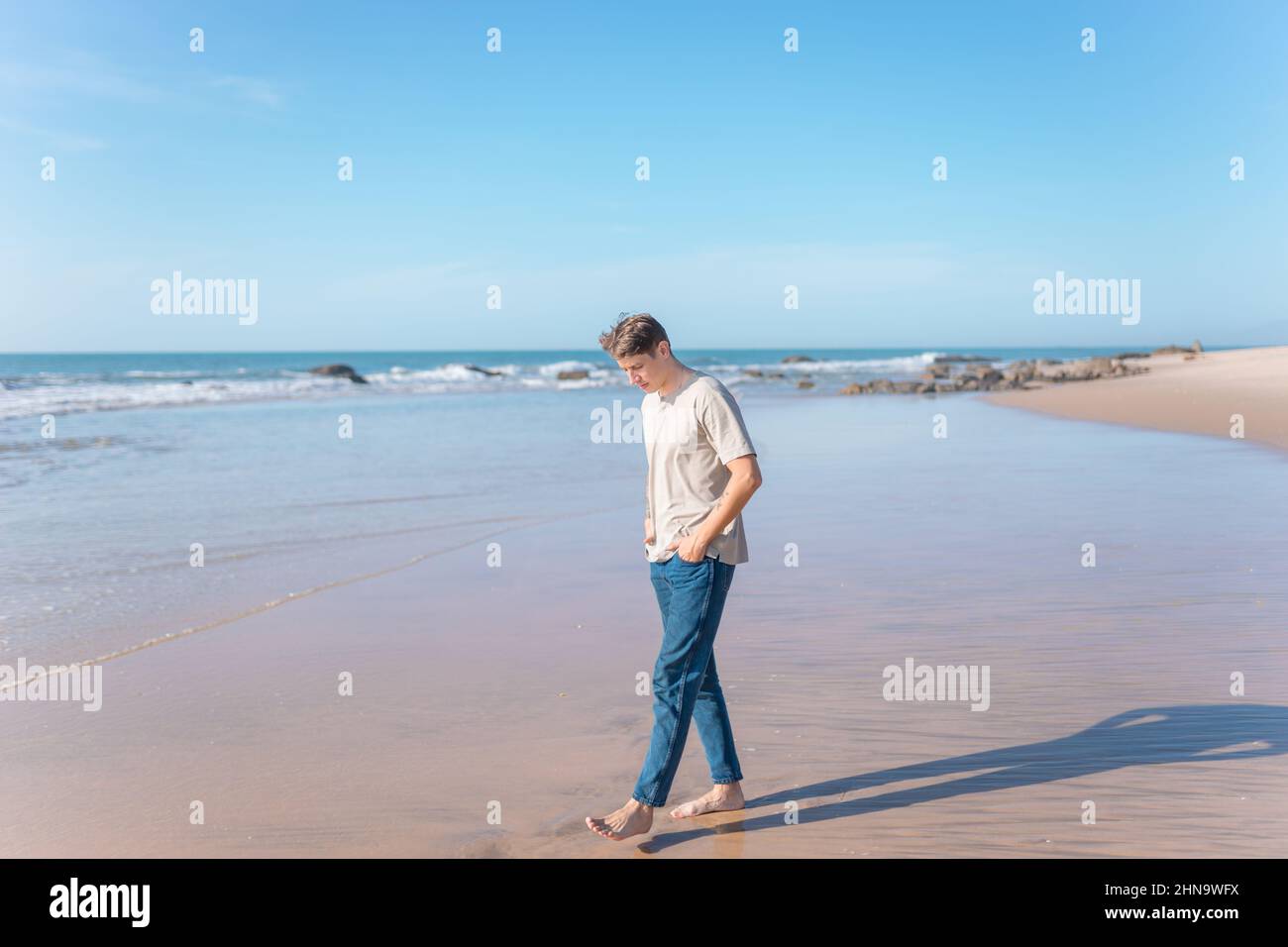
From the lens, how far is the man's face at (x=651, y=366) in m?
3.75

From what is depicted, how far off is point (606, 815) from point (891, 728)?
1.61 metres

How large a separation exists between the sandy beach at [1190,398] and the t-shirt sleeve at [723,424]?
13.7 m

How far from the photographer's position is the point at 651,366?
3771 mm

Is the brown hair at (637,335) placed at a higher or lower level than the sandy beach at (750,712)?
higher

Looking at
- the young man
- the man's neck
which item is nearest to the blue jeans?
the young man

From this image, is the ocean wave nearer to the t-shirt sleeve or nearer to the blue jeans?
the blue jeans

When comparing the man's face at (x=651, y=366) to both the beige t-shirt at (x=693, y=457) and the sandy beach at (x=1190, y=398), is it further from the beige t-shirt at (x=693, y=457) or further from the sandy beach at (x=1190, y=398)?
the sandy beach at (x=1190, y=398)

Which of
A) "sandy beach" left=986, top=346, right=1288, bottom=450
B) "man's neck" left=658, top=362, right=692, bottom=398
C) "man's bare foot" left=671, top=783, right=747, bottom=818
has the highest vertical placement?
"sandy beach" left=986, top=346, right=1288, bottom=450

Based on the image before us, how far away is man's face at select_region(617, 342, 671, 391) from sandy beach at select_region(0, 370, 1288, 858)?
1.73 m

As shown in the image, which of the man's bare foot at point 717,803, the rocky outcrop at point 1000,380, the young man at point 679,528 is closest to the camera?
the young man at point 679,528

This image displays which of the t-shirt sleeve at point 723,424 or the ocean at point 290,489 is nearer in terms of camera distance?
the t-shirt sleeve at point 723,424

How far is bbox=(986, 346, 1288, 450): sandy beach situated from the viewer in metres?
18.0

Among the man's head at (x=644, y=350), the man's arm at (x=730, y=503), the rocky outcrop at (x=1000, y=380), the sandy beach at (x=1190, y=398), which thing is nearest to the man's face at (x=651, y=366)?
the man's head at (x=644, y=350)
